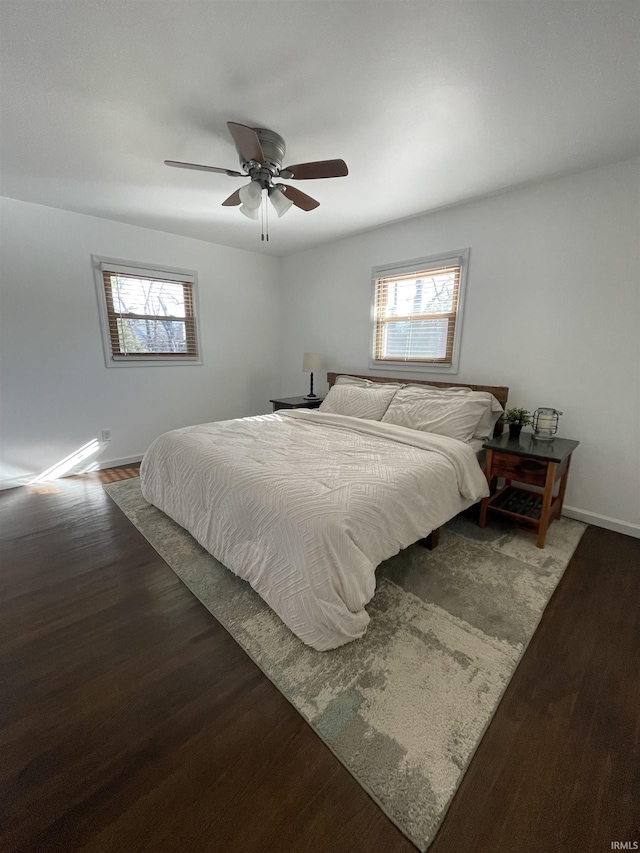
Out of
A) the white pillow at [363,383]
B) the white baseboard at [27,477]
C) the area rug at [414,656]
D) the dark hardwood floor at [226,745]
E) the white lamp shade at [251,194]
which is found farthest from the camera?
the white pillow at [363,383]

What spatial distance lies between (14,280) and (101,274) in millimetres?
708

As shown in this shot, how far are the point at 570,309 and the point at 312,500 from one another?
246cm

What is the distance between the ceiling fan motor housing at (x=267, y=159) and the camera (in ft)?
6.52

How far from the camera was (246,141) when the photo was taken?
1726 millimetres

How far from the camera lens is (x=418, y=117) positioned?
184 centimetres

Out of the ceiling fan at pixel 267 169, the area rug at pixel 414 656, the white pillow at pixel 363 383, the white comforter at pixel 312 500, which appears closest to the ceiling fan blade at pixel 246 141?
the ceiling fan at pixel 267 169

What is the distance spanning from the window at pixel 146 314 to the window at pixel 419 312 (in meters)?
2.27

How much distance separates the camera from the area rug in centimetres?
109

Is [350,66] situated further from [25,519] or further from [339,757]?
[25,519]

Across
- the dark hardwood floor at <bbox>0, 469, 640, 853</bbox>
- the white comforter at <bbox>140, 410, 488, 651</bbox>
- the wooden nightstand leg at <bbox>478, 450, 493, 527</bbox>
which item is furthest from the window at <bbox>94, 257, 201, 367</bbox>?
the wooden nightstand leg at <bbox>478, 450, 493, 527</bbox>

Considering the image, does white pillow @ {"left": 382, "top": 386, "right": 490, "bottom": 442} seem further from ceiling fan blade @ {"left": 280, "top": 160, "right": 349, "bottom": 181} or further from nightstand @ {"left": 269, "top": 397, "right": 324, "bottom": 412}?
ceiling fan blade @ {"left": 280, "top": 160, "right": 349, "bottom": 181}

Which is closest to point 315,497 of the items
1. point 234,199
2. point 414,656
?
point 414,656

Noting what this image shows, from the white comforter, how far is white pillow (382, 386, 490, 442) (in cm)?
22

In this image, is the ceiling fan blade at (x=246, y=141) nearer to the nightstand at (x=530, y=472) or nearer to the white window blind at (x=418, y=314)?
the white window blind at (x=418, y=314)
